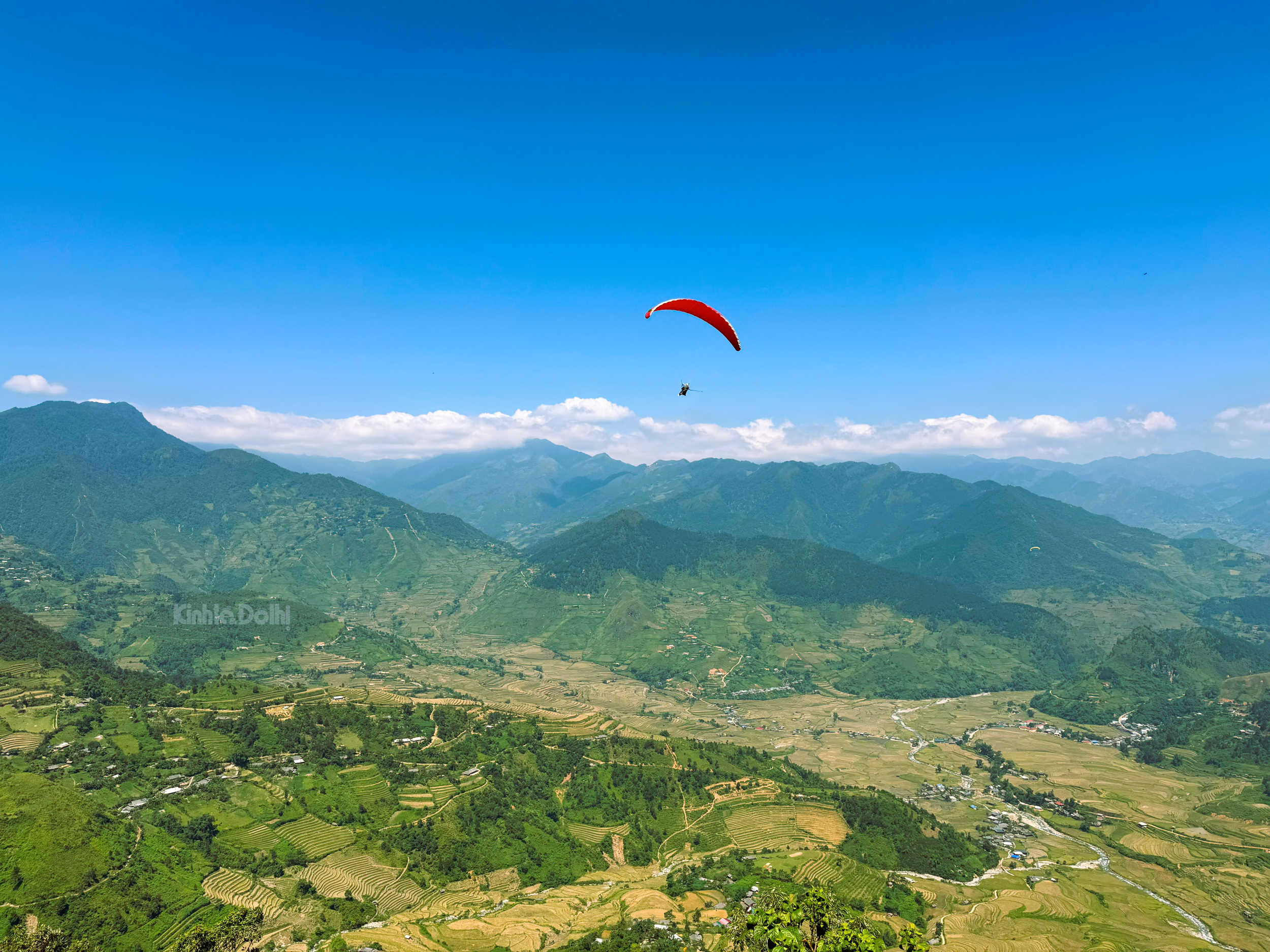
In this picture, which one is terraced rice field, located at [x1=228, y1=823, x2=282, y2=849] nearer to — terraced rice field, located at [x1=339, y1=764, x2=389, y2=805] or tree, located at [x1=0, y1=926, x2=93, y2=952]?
terraced rice field, located at [x1=339, y1=764, x2=389, y2=805]

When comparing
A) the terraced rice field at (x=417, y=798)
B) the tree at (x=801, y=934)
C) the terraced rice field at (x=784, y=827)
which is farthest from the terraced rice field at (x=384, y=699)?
the tree at (x=801, y=934)

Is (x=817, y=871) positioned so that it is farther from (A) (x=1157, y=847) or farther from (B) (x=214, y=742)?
(B) (x=214, y=742)

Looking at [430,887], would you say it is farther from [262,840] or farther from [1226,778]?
[1226,778]

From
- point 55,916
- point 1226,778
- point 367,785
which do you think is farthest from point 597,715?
point 1226,778

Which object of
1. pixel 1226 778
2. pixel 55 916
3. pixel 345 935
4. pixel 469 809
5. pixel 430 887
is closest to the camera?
pixel 55 916

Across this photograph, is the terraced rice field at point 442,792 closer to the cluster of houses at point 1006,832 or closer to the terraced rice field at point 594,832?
the terraced rice field at point 594,832

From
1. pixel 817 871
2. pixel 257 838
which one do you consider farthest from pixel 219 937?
pixel 817 871
